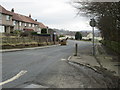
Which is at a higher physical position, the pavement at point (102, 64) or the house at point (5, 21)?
the house at point (5, 21)

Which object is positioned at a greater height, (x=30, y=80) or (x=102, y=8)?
(x=102, y=8)

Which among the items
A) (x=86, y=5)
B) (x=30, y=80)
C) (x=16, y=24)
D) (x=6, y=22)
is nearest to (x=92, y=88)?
(x=30, y=80)

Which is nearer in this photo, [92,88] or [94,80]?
[92,88]

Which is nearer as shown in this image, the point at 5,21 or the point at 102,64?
the point at 102,64

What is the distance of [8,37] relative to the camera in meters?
Result: 26.2

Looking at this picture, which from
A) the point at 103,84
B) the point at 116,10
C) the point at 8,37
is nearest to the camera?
the point at 103,84

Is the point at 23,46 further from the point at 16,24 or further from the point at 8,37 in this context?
the point at 16,24

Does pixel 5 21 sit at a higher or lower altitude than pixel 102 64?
higher

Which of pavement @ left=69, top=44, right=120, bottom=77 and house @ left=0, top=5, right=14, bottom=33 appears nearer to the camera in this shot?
pavement @ left=69, top=44, right=120, bottom=77

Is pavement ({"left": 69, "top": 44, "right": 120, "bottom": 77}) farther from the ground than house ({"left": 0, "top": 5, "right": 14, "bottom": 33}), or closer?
closer

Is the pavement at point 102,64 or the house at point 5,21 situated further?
the house at point 5,21

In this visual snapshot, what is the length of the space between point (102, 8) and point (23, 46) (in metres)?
18.5

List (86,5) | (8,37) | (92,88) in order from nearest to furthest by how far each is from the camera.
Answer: (92,88), (86,5), (8,37)

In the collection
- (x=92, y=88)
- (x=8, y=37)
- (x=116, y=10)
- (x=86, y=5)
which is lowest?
(x=92, y=88)
